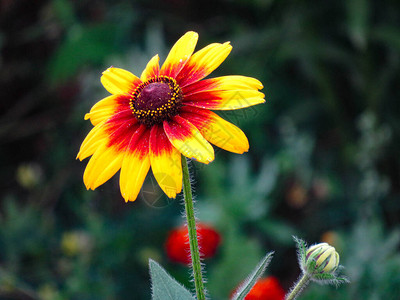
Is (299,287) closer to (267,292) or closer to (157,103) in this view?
(157,103)

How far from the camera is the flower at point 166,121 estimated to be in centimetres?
76

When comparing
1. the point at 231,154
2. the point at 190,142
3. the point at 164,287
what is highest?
the point at 231,154

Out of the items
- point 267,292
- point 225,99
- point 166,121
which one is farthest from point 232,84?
point 267,292

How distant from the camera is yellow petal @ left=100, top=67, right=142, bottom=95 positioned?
3.06 ft

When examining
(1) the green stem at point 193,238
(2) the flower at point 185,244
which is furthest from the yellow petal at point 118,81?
(2) the flower at point 185,244

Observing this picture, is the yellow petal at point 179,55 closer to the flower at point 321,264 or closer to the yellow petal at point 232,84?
the yellow petal at point 232,84

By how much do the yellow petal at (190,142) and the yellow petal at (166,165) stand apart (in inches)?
0.8

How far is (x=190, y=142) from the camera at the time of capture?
76cm

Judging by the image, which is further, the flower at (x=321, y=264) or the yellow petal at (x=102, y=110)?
the yellow petal at (x=102, y=110)

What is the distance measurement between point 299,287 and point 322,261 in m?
0.06

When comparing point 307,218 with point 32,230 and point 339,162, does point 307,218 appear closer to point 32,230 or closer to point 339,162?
point 339,162

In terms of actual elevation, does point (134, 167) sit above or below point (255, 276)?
above

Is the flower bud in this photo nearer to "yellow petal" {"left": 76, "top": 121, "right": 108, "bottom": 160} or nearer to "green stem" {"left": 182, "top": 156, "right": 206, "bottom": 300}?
"green stem" {"left": 182, "top": 156, "right": 206, "bottom": 300}

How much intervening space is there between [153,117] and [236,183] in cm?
123
